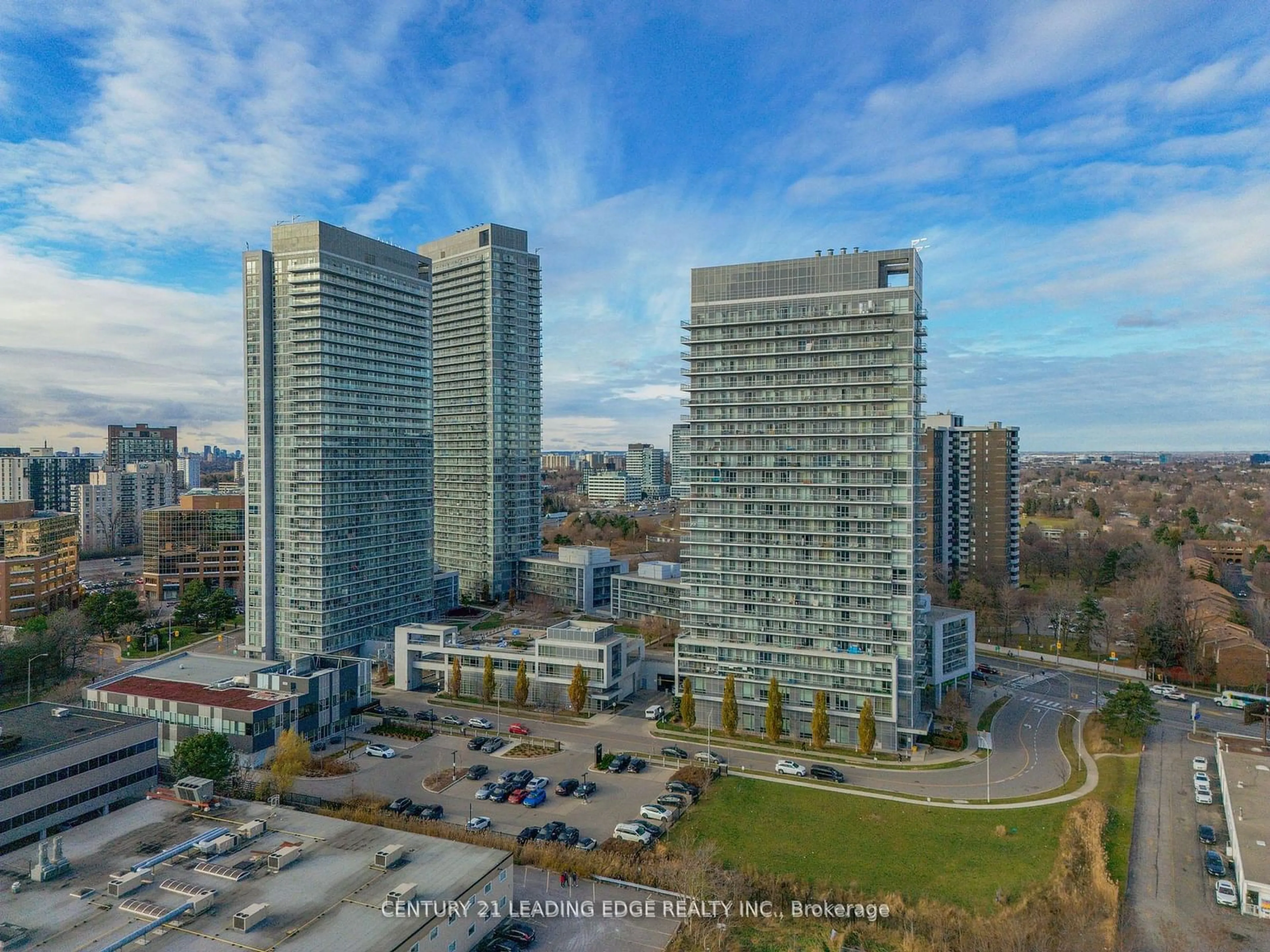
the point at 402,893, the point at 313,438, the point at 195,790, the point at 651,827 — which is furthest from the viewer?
the point at 313,438

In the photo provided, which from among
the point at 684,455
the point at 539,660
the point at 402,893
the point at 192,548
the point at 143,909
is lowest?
the point at 539,660

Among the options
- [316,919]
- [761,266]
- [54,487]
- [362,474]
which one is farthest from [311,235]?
[54,487]

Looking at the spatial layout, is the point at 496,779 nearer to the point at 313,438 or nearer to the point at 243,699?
the point at 243,699

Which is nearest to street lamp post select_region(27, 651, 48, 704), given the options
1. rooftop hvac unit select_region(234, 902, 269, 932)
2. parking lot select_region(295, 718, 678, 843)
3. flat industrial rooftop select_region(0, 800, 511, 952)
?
parking lot select_region(295, 718, 678, 843)

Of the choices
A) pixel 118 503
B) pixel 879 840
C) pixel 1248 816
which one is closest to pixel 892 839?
pixel 879 840

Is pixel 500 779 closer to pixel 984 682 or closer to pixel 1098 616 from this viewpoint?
pixel 984 682

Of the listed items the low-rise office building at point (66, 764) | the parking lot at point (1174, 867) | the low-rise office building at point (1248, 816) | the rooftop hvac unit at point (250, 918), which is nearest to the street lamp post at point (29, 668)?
the low-rise office building at point (66, 764)
